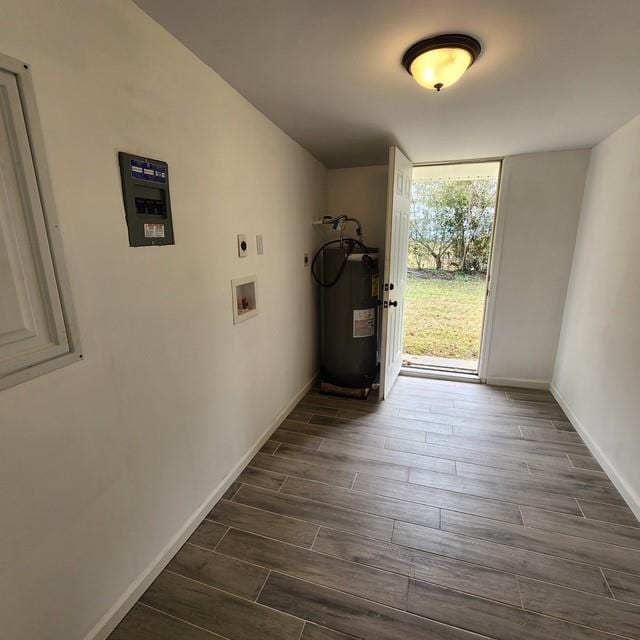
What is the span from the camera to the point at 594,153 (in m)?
2.49

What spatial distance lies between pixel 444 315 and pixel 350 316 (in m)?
2.44

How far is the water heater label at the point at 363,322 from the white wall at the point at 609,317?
1.60 meters

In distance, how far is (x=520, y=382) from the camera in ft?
10.1

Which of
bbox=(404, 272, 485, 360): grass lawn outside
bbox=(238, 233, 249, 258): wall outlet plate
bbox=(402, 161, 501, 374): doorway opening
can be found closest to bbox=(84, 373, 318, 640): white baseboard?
bbox=(238, 233, 249, 258): wall outlet plate

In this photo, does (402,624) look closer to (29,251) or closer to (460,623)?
(460,623)

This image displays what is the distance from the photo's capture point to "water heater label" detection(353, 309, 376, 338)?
9.40 ft

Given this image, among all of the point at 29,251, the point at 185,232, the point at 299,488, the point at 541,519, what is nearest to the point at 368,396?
the point at 299,488

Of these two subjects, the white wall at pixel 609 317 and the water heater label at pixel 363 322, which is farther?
the water heater label at pixel 363 322

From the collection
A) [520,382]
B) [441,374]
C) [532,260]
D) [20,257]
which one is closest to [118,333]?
[20,257]

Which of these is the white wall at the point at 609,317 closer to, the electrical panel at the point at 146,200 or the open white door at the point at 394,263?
the open white door at the point at 394,263

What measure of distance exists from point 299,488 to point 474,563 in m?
0.91

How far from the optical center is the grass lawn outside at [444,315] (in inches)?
163

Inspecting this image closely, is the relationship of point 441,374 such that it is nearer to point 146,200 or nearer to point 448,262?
point 448,262

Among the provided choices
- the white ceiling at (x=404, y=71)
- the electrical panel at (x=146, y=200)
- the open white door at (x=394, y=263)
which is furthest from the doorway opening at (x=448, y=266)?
the electrical panel at (x=146, y=200)
